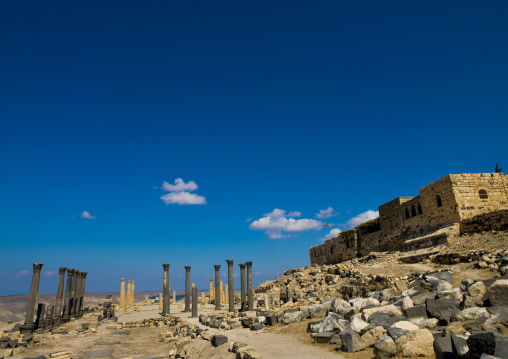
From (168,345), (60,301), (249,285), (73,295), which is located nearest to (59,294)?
(60,301)

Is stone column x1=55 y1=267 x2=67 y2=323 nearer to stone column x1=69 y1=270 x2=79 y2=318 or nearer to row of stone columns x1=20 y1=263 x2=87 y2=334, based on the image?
row of stone columns x1=20 y1=263 x2=87 y2=334

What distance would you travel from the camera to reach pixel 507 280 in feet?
29.8

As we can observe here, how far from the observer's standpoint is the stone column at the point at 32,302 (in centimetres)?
1694

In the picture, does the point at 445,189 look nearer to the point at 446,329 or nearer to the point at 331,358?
the point at 446,329

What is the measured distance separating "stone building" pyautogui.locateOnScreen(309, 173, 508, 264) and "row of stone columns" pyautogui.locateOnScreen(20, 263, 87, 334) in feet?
80.2

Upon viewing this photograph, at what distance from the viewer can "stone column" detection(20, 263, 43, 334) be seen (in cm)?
1694

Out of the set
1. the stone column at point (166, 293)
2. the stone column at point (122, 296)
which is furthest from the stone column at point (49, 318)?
the stone column at point (122, 296)

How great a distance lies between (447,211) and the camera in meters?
22.0

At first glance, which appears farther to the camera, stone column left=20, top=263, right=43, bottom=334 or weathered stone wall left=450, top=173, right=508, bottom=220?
weathered stone wall left=450, top=173, right=508, bottom=220

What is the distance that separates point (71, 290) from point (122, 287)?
32.9ft

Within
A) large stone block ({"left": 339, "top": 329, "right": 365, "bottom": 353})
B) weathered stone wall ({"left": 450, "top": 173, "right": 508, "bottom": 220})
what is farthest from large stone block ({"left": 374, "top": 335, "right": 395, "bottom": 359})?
weathered stone wall ({"left": 450, "top": 173, "right": 508, "bottom": 220})

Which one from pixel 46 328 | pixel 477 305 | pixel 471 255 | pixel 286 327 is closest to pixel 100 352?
pixel 286 327

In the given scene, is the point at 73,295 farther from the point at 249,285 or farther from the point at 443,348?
the point at 443,348

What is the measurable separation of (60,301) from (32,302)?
13.8 ft
